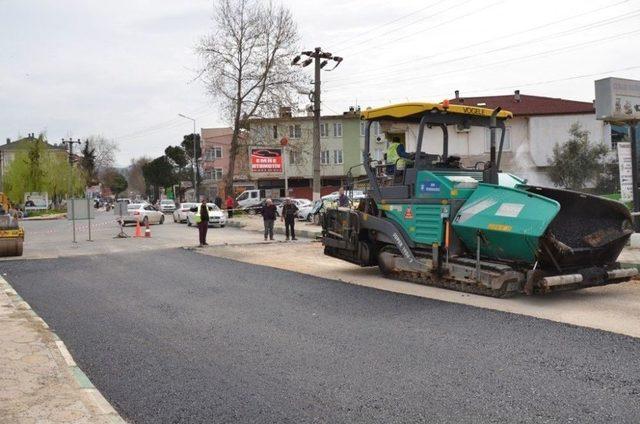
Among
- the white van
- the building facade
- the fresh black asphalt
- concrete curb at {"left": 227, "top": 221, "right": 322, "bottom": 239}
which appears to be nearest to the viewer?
the fresh black asphalt

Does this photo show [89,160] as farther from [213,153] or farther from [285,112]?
[285,112]

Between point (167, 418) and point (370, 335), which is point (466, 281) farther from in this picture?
point (167, 418)

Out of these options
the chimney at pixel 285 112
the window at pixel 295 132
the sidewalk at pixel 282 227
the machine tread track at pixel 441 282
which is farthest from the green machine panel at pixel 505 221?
the window at pixel 295 132

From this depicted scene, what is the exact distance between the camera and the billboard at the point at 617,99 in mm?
14188

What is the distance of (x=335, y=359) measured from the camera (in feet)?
20.5

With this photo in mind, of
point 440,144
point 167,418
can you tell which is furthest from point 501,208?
point 167,418

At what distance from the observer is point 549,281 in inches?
342

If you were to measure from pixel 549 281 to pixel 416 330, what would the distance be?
2.40 m

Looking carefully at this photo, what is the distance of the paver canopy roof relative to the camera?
10820 millimetres

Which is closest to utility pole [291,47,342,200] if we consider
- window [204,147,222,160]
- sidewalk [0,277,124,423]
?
sidewalk [0,277,124,423]

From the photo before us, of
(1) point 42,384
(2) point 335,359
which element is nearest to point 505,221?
(2) point 335,359

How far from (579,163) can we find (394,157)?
28.3 metres

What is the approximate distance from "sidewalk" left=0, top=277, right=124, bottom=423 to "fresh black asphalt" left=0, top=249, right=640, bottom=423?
0.65 feet

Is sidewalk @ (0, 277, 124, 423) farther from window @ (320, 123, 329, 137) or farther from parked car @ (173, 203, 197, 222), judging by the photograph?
window @ (320, 123, 329, 137)
